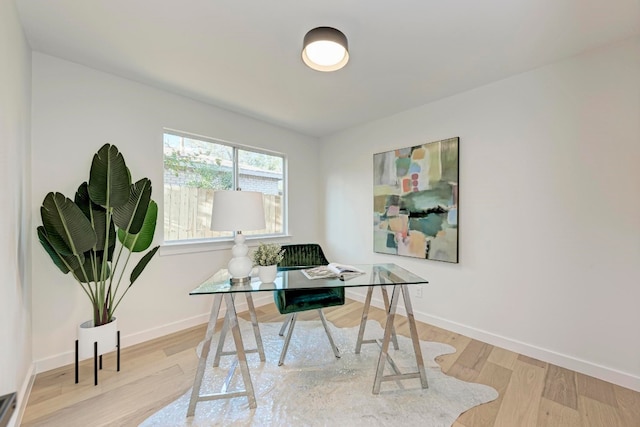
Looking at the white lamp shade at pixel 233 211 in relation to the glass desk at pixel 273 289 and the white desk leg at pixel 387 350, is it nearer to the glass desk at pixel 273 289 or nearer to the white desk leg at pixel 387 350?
the glass desk at pixel 273 289

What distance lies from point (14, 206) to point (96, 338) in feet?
3.47

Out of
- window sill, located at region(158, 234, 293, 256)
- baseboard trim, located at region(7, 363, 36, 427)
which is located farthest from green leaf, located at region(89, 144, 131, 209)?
baseboard trim, located at region(7, 363, 36, 427)

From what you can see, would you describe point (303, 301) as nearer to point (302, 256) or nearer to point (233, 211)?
point (302, 256)

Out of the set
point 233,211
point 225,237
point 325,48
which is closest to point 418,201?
point 325,48

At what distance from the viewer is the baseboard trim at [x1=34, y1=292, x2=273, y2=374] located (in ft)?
6.78

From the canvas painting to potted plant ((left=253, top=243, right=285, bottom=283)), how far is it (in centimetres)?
178

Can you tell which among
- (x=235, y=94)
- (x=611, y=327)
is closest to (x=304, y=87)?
(x=235, y=94)

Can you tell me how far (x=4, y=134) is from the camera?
1343mm

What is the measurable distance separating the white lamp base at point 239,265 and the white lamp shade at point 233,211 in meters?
0.16

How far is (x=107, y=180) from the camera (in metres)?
1.98

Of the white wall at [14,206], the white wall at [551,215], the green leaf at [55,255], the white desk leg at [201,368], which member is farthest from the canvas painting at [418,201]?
the white wall at [14,206]

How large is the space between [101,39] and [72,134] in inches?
32.6

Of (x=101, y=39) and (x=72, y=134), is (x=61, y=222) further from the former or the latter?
(x=101, y=39)

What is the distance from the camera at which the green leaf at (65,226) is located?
1744 mm
